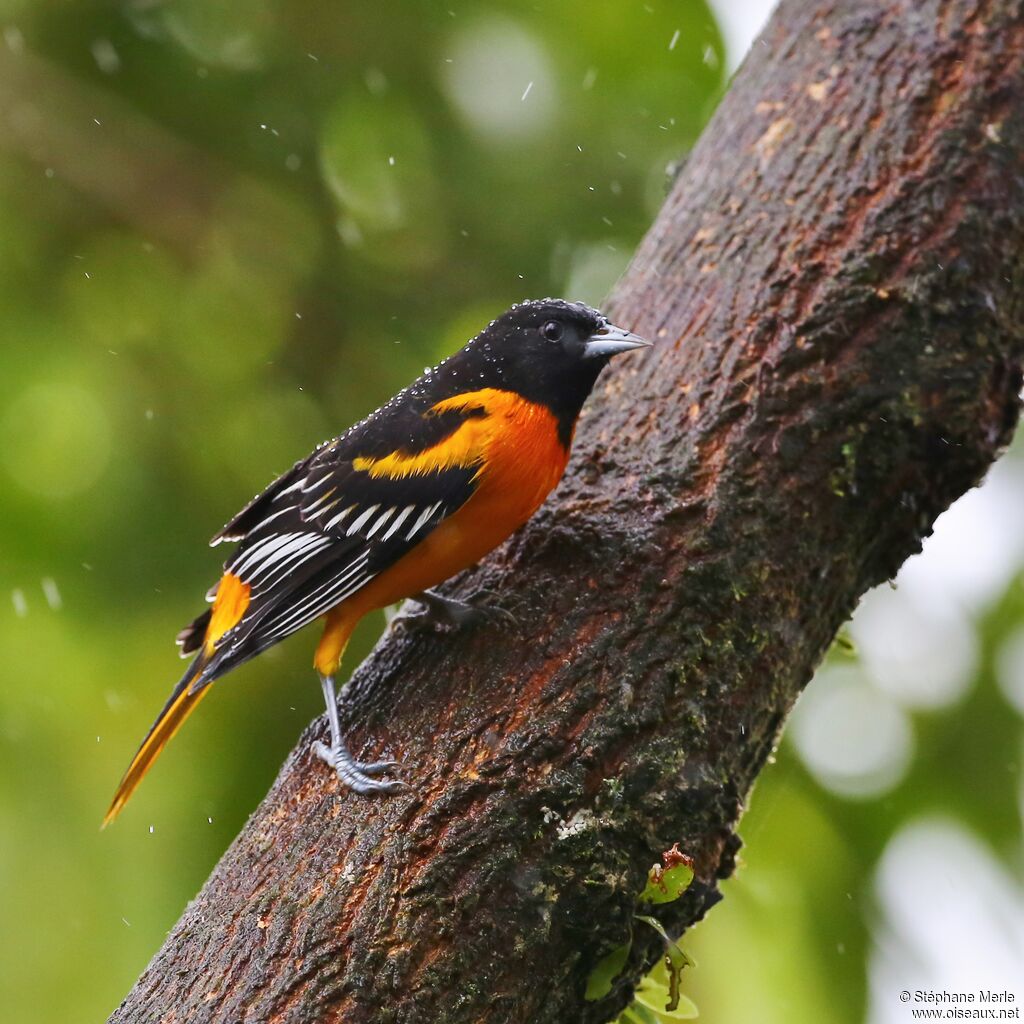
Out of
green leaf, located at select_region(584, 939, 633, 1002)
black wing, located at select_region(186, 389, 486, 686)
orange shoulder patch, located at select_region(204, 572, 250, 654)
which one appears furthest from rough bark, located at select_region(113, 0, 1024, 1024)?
orange shoulder patch, located at select_region(204, 572, 250, 654)

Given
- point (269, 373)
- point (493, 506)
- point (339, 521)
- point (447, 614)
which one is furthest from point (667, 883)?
point (269, 373)

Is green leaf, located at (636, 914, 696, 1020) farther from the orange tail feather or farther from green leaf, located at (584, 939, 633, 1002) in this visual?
the orange tail feather

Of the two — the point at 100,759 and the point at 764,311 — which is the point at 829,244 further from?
the point at 100,759

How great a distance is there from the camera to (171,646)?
12.3 ft

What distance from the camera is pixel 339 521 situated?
306cm

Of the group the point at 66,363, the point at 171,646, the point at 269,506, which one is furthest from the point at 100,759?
the point at 66,363

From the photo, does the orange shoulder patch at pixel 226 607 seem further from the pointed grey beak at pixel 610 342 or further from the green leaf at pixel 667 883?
the green leaf at pixel 667 883

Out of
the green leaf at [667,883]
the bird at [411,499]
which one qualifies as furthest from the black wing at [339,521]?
the green leaf at [667,883]

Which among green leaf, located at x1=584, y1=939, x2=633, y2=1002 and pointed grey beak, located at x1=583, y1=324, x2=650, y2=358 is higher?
pointed grey beak, located at x1=583, y1=324, x2=650, y2=358

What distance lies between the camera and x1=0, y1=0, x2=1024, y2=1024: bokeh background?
11.8ft

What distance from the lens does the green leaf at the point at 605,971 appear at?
7.93 ft

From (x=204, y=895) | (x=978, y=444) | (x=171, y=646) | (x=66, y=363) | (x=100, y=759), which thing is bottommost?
(x=100, y=759)

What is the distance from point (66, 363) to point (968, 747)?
3.13m

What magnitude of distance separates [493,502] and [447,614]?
29cm
